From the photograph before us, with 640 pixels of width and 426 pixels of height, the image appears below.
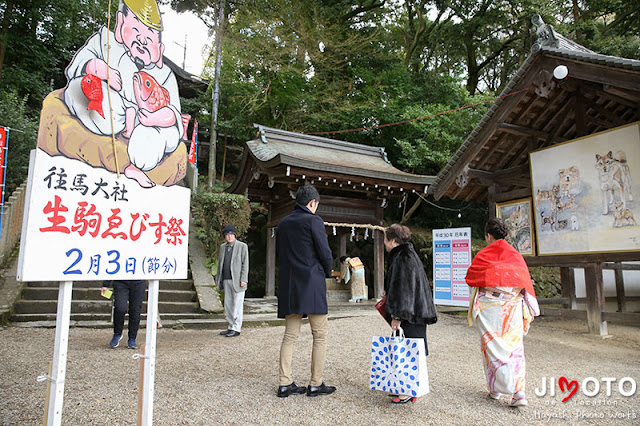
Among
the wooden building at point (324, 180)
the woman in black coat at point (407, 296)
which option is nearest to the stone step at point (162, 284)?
the wooden building at point (324, 180)

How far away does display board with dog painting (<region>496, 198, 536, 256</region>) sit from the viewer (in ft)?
23.7

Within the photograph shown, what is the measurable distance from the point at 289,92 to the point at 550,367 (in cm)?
1455

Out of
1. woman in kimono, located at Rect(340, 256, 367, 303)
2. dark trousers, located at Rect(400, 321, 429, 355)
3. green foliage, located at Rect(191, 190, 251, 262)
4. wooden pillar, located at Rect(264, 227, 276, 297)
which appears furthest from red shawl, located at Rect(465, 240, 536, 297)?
wooden pillar, located at Rect(264, 227, 276, 297)

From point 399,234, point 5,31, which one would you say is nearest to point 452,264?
point 399,234

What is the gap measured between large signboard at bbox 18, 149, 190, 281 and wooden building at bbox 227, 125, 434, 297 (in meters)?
6.83

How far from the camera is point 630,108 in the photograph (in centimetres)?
657

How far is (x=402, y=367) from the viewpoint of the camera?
9.95ft

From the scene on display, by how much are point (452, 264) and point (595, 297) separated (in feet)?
7.82

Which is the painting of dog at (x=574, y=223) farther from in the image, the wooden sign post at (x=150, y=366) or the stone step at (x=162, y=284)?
the stone step at (x=162, y=284)

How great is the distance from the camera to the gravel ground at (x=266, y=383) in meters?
2.86

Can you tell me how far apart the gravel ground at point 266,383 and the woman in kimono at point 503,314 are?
0.80 ft

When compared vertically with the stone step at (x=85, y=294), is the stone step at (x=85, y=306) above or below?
below

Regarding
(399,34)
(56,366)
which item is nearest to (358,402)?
(56,366)

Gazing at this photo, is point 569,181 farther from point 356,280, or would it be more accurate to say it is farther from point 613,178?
point 356,280
